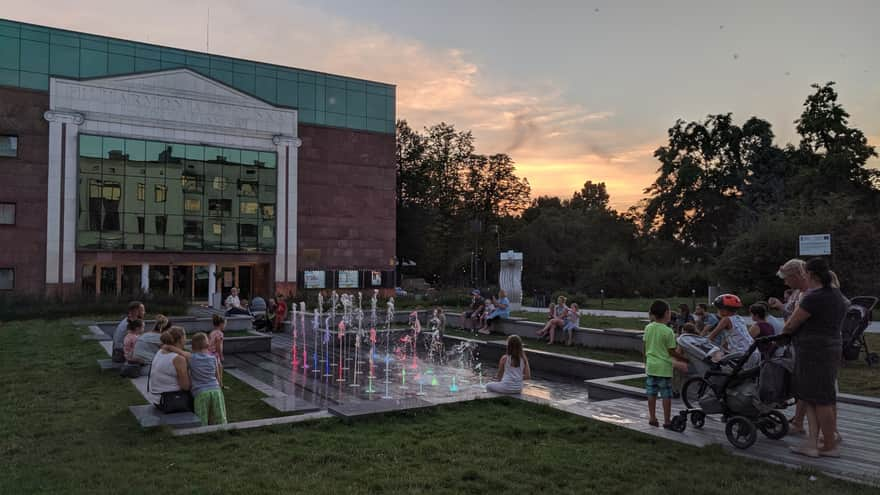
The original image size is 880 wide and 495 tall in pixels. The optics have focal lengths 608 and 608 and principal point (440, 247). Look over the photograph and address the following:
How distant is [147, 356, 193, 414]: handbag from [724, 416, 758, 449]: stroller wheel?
629 cm

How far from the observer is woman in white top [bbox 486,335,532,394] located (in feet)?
30.2

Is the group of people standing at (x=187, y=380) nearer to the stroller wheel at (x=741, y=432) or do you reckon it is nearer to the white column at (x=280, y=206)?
the stroller wheel at (x=741, y=432)

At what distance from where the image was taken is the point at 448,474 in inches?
221

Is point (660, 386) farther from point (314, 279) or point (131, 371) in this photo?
point (314, 279)

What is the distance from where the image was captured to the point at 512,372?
930 centimetres

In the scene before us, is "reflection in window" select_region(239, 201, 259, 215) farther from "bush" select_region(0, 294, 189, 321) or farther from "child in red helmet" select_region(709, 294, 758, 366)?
"child in red helmet" select_region(709, 294, 758, 366)

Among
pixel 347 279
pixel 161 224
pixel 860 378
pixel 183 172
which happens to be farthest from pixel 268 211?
pixel 860 378

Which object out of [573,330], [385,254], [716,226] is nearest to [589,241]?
[716,226]

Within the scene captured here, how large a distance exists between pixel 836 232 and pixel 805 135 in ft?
77.2

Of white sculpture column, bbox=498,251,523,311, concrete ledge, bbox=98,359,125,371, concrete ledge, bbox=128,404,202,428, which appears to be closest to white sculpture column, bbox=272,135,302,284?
white sculpture column, bbox=498,251,523,311

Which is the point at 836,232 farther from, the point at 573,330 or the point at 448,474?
the point at 448,474

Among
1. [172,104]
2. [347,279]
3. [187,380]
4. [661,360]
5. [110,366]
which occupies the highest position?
[172,104]

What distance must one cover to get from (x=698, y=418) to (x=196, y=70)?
38307 millimetres

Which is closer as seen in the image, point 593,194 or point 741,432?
point 741,432
